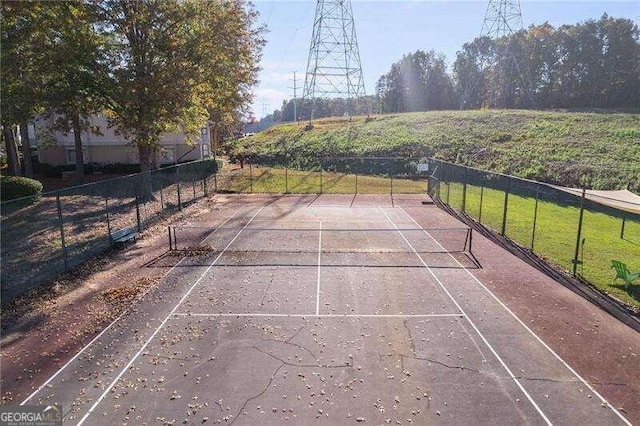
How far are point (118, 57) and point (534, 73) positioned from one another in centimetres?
8390

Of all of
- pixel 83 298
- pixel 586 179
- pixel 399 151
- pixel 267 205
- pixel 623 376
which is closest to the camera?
pixel 623 376

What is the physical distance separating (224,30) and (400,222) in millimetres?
12923

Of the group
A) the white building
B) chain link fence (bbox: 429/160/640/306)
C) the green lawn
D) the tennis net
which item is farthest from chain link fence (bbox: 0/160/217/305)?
the green lawn

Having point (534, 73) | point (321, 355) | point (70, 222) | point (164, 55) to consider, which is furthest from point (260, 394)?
point (534, 73)

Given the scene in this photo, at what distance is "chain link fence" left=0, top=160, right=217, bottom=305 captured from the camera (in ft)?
40.5

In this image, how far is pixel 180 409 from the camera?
657 cm

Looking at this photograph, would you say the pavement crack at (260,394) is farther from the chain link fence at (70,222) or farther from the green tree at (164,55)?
the green tree at (164,55)

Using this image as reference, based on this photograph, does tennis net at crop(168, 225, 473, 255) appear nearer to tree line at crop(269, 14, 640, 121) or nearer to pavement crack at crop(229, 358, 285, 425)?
pavement crack at crop(229, 358, 285, 425)

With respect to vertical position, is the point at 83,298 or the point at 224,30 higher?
the point at 224,30

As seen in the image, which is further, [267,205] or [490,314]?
[267,205]

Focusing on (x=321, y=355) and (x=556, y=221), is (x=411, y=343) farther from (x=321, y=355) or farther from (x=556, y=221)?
(x=556, y=221)

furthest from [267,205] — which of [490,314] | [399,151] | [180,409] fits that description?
[399,151]

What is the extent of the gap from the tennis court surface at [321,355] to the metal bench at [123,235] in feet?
9.37

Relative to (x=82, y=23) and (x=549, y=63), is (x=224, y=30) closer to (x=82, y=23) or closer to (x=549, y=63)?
(x=82, y=23)
